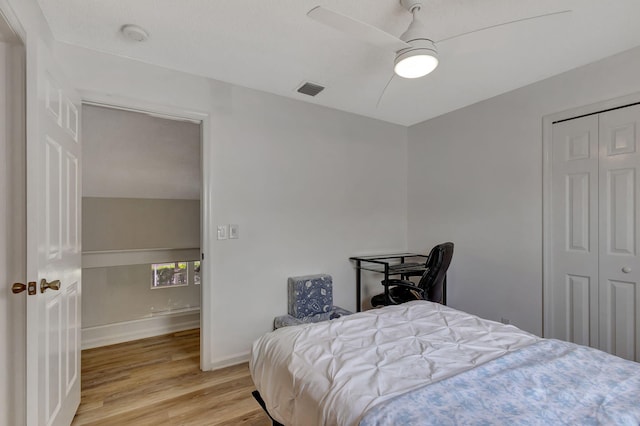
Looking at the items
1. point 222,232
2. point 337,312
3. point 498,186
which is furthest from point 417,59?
point 337,312

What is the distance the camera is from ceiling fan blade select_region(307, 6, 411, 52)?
1368 mm

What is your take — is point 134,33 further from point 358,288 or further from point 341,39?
point 358,288

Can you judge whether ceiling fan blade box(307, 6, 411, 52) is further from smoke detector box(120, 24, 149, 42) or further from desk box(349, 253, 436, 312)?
desk box(349, 253, 436, 312)

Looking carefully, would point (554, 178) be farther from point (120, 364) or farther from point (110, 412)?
point (120, 364)

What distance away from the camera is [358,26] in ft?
4.89

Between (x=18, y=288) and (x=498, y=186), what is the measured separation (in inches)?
139

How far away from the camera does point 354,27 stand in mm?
1503

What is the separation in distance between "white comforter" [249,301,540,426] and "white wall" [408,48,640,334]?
1502mm

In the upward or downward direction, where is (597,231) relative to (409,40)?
downward

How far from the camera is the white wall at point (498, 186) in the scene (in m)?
2.55

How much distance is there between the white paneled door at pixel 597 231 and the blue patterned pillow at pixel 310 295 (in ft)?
6.48

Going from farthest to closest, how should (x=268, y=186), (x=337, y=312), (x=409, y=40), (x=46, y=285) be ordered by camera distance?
(x=337, y=312)
(x=268, y=186)
(x=409, y=40)
(x=46, y=285)

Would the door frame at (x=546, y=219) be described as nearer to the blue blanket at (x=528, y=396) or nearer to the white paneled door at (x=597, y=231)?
the white paneled door at (x=597, y=231)

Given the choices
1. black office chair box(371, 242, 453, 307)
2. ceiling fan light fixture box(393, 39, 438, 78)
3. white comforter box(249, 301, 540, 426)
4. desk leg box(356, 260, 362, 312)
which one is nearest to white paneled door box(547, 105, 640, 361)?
black office chair box(371, 242, 453, 307)
